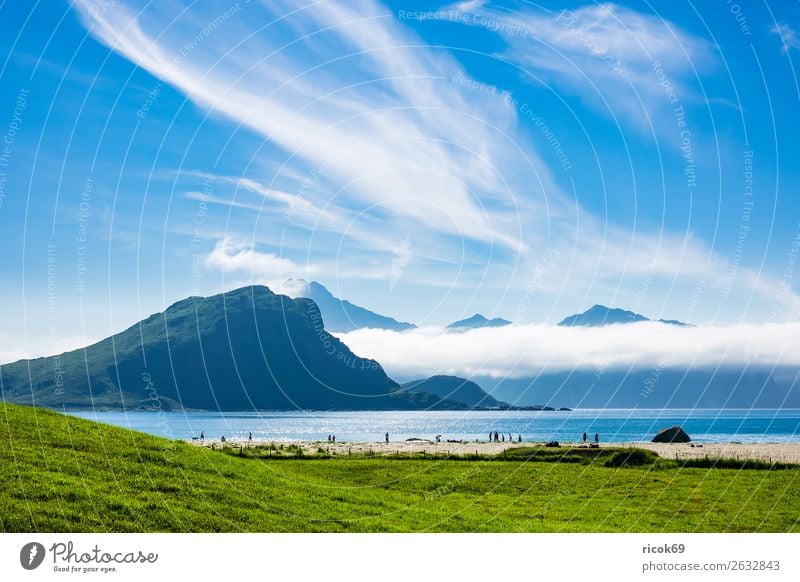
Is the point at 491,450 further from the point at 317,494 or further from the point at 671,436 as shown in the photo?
the point at 317,494

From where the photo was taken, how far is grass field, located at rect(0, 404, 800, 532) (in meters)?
23.7

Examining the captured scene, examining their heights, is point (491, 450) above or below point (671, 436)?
above

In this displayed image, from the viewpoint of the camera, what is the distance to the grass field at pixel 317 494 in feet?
77.7

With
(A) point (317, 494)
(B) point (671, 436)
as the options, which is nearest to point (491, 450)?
(B) point (671, 436)

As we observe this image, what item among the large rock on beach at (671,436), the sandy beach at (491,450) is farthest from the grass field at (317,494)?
the large rock on beach at (671,436)

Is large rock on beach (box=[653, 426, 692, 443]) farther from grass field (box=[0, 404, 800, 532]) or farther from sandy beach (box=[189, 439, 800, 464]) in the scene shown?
grass field (box=[0, 404, 800, 532])

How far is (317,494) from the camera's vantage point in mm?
31938

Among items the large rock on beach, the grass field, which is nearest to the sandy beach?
the large rock on beach

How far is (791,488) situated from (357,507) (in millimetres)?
28517

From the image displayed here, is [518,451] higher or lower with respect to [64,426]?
lower
